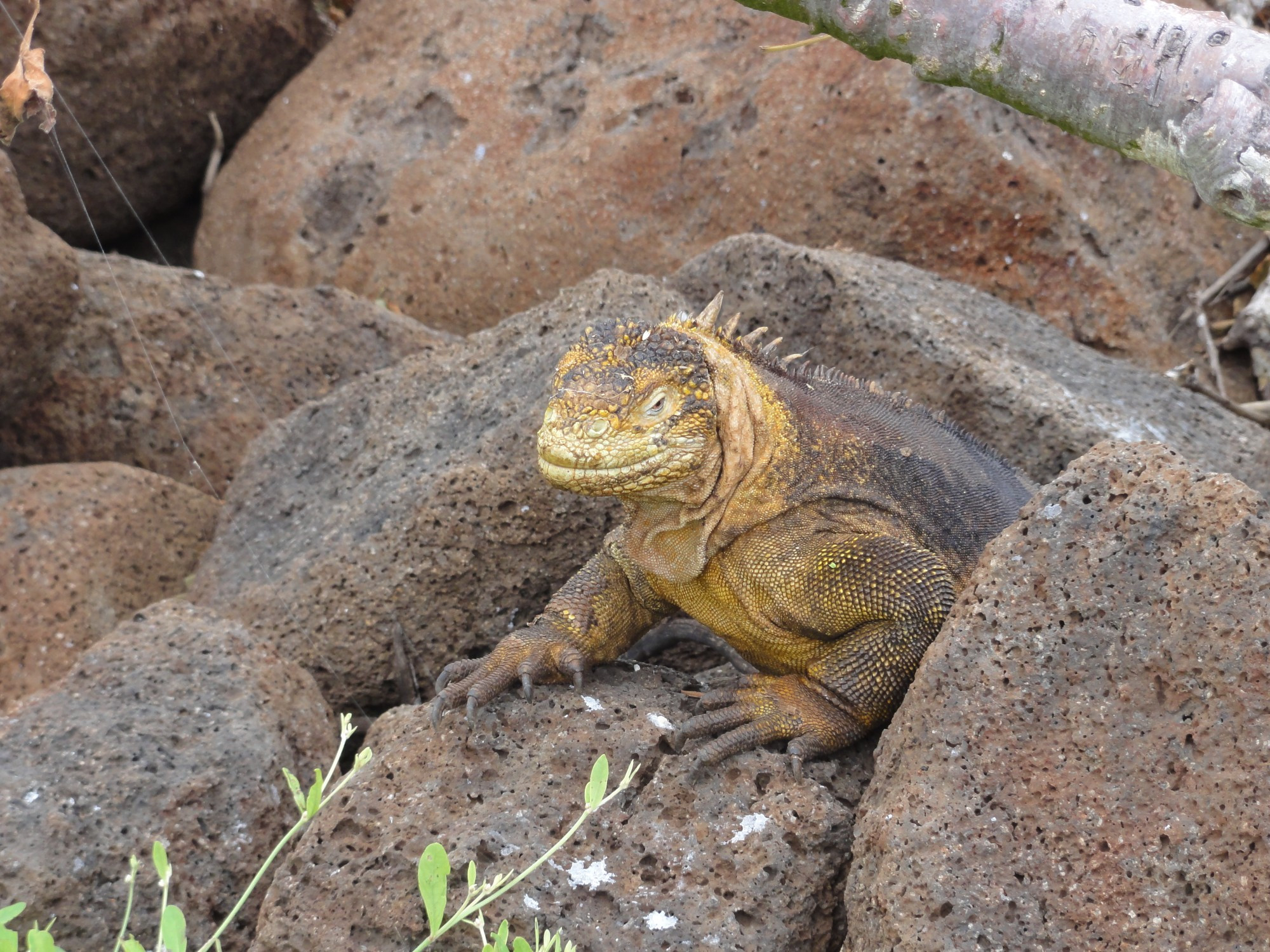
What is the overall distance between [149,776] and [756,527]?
1502mm

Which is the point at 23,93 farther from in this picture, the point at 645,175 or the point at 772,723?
the point at 645,175

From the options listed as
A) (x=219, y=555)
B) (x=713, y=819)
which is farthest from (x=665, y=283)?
(x=713, y=819)

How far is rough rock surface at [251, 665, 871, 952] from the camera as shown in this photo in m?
2.49

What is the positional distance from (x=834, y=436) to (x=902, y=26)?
121 centimetres

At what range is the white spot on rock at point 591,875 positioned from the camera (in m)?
2.53

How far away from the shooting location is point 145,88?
6.16m

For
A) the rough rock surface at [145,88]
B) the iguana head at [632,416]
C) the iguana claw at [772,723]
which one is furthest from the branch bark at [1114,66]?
the rough rock surface at [145,88]

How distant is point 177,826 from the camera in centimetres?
298

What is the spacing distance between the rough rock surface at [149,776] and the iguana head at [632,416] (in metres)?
1.07

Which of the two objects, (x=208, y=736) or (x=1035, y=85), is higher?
(x=1035, y=85)

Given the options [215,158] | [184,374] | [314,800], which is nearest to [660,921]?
[314,800]

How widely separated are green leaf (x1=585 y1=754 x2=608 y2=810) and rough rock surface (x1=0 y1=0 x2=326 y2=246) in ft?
15.9

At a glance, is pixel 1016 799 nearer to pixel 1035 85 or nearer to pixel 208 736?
pixel 1035 85

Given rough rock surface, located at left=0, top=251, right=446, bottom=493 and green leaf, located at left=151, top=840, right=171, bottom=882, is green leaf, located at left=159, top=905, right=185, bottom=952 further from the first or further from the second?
rough rock surface, located at left=0, top=251, right=446, bottom=493
